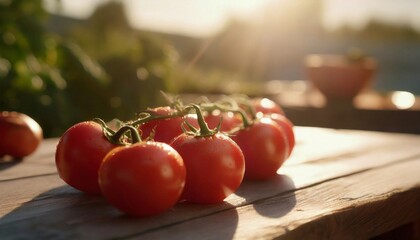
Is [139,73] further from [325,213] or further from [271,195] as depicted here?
[325,213]

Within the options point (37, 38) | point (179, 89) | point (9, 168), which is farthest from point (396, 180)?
point (179, 89)

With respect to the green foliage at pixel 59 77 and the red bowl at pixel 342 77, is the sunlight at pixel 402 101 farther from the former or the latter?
the green foliage at pixel 59 77

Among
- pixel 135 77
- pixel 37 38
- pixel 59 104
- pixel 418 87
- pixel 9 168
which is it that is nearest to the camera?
pixel 9 168

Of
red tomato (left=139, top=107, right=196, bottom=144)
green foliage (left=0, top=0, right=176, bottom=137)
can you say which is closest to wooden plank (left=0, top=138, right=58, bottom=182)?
red tomato (left=139, top=107, right=196, bottom=144)

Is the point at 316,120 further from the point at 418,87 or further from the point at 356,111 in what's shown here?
the point at 418,87

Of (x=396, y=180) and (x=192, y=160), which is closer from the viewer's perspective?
(x=192, y=160)

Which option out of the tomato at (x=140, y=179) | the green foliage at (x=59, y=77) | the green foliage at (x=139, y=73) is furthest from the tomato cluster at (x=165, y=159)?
the green foliage at (x=139, y=73)

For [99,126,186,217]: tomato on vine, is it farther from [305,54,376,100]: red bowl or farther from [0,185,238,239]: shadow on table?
[305,54,376,100]: red bowl

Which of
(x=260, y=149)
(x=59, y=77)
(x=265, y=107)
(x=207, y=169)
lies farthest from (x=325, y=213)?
(x=59, y=77)
